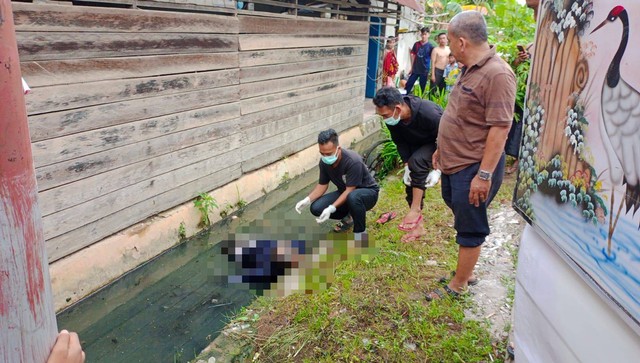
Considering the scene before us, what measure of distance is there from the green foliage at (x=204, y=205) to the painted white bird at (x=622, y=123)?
447 cm

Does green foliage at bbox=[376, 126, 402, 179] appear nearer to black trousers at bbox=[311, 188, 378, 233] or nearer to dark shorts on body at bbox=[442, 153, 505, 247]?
black trousers at bbox=[311, 188, 378, 233]

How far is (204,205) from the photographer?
17.3 ft

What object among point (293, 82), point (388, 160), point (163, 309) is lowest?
point (163, 309)

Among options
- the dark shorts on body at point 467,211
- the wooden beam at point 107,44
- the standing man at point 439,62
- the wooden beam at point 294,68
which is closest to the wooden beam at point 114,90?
the wooden beam at point 107,44

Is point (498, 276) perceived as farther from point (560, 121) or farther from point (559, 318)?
point (560, 121)

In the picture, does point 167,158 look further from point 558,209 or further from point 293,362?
point 558,209

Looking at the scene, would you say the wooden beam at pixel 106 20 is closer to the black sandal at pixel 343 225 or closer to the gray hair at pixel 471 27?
the black sandal at pixel 343 225

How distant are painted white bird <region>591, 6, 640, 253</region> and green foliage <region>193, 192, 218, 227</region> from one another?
14.7 ft

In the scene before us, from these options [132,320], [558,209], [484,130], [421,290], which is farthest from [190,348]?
[558,209]

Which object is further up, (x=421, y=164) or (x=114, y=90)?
(x=114, y=90)

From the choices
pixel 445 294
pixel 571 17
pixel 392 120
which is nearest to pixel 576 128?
pixel 571 17

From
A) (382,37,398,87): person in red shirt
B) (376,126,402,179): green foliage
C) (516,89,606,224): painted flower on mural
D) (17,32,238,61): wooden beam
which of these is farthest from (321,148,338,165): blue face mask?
(382,37,398,87): person in red shirt

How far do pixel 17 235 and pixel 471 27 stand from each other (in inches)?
104

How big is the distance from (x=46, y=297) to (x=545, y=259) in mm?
1618
